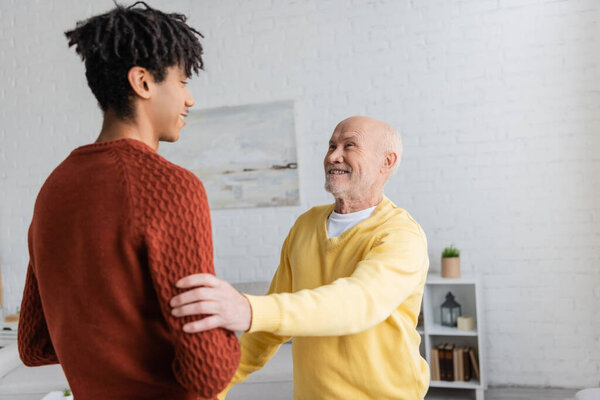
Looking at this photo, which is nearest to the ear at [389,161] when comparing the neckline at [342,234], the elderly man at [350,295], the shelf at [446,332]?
the elderly man at [350,295]

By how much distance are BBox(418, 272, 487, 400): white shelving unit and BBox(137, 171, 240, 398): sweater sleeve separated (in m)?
2.93

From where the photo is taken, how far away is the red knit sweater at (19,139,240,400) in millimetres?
880

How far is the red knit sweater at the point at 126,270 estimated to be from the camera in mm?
880

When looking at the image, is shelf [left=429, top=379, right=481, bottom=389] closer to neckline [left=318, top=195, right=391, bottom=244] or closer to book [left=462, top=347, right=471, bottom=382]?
book [left=462, top=347, right=471, bottom=382]

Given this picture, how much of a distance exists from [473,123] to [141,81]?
3.28m

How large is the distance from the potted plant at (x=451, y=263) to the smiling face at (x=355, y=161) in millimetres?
2120

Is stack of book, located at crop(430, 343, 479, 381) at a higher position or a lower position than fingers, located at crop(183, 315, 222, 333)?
lower

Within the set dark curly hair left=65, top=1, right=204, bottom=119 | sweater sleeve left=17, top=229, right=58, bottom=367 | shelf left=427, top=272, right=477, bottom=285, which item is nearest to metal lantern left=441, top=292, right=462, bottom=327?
shelf left=427, top=272, right=477, bottom=285

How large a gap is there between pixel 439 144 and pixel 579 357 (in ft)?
5.77

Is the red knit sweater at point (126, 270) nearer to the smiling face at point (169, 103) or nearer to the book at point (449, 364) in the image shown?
the smiling face at point (169, 103)

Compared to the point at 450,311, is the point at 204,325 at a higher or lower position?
higher

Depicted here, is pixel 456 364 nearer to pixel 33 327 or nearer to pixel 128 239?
pixel 33 327

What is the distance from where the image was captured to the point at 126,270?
898mm

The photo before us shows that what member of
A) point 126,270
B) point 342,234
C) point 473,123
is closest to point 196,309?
point 126,270
